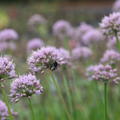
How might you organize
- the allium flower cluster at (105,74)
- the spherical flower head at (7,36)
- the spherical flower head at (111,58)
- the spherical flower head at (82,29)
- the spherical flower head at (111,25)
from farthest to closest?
the spherical flower head at (82,29), the spherical flower head at (7,36), the spherical flower head at (111,58), the spherical flower head at (111,25), the allium flower cluster at (105,74)

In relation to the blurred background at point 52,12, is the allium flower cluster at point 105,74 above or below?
below

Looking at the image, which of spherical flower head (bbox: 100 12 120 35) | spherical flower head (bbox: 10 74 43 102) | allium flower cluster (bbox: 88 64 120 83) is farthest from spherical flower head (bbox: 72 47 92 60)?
spherical flower head (bbox: 10 74 43 102)

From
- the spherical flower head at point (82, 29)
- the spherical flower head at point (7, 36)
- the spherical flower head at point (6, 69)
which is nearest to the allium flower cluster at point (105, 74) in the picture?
the spherical flower head at point (6, 69)

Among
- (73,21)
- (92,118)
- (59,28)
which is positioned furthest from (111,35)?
(73,21)

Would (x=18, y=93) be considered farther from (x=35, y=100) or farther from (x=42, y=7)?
(x=42, y=7)

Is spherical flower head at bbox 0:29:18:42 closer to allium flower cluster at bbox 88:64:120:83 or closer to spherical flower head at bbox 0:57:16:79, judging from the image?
allium flower cluster at bbox 88:64:120:83

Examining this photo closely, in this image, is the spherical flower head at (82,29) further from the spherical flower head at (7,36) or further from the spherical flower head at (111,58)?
the spherical flower head at (111,58)

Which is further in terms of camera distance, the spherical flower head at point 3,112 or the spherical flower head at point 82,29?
the spherical flower head at point 82,29
